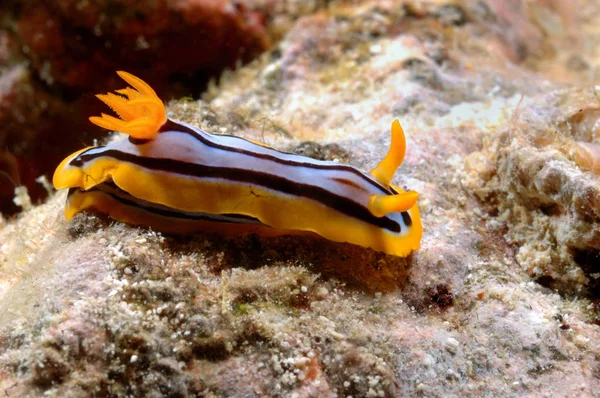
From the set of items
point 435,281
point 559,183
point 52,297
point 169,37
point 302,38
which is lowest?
point 435,281

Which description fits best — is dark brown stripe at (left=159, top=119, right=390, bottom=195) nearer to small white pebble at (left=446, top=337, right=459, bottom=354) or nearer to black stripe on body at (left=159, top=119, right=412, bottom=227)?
black stripe on body at (left=159, top=119, right=412, bottom=227)

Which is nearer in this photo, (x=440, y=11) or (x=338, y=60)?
(x=338, y=60)

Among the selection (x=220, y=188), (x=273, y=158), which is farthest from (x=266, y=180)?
(x=220, y=188)

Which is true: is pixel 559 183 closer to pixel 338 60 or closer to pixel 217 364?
pixel 217 364

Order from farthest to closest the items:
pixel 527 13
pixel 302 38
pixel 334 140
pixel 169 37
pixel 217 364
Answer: pixel 527 13
pixel 169 37
pixel 302 38
pixel 334 140
pixel 217 364

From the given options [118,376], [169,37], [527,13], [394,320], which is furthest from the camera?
[527,13]

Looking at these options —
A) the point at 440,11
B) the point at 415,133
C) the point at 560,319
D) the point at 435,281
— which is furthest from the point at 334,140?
the point at 440,11

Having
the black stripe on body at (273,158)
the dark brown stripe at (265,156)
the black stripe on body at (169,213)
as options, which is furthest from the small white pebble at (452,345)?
the black stripe on body at (169,213)

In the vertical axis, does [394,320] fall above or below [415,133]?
below
